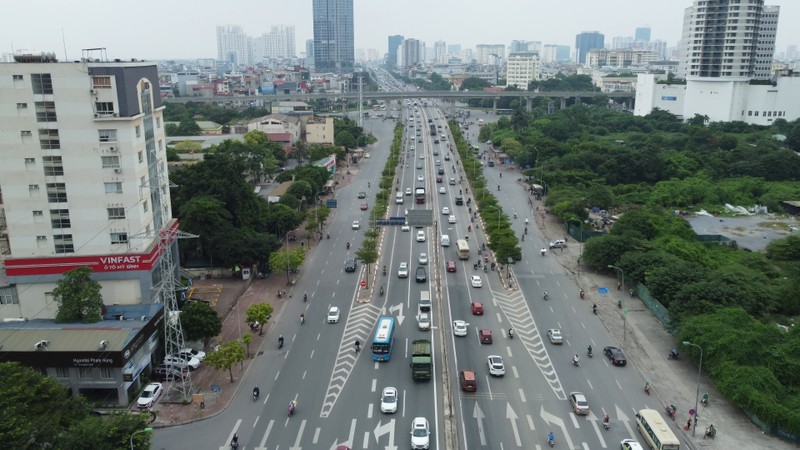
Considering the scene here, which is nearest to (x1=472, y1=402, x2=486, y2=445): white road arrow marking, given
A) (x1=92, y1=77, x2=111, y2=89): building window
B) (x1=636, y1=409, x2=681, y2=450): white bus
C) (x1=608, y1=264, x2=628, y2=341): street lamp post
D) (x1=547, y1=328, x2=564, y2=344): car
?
(x1=636, y1=409, x2=681, y2=450): white bus

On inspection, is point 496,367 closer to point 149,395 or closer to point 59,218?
point 149,395

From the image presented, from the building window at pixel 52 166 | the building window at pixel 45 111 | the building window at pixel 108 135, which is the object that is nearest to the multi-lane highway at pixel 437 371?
the building window at pixel 108 135

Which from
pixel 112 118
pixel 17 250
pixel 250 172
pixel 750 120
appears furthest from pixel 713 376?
pixel 750 120

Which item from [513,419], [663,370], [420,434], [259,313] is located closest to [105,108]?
[259,313]

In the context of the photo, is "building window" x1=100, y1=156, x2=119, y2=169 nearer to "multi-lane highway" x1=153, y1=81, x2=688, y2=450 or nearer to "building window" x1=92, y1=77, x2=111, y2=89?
"building window" x1=92, y1=77, x2=111, y2=89

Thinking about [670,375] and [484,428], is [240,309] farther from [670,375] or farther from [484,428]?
[670,375]

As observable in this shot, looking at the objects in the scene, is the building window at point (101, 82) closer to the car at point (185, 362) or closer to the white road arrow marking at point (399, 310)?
the car at point (185, 362)
